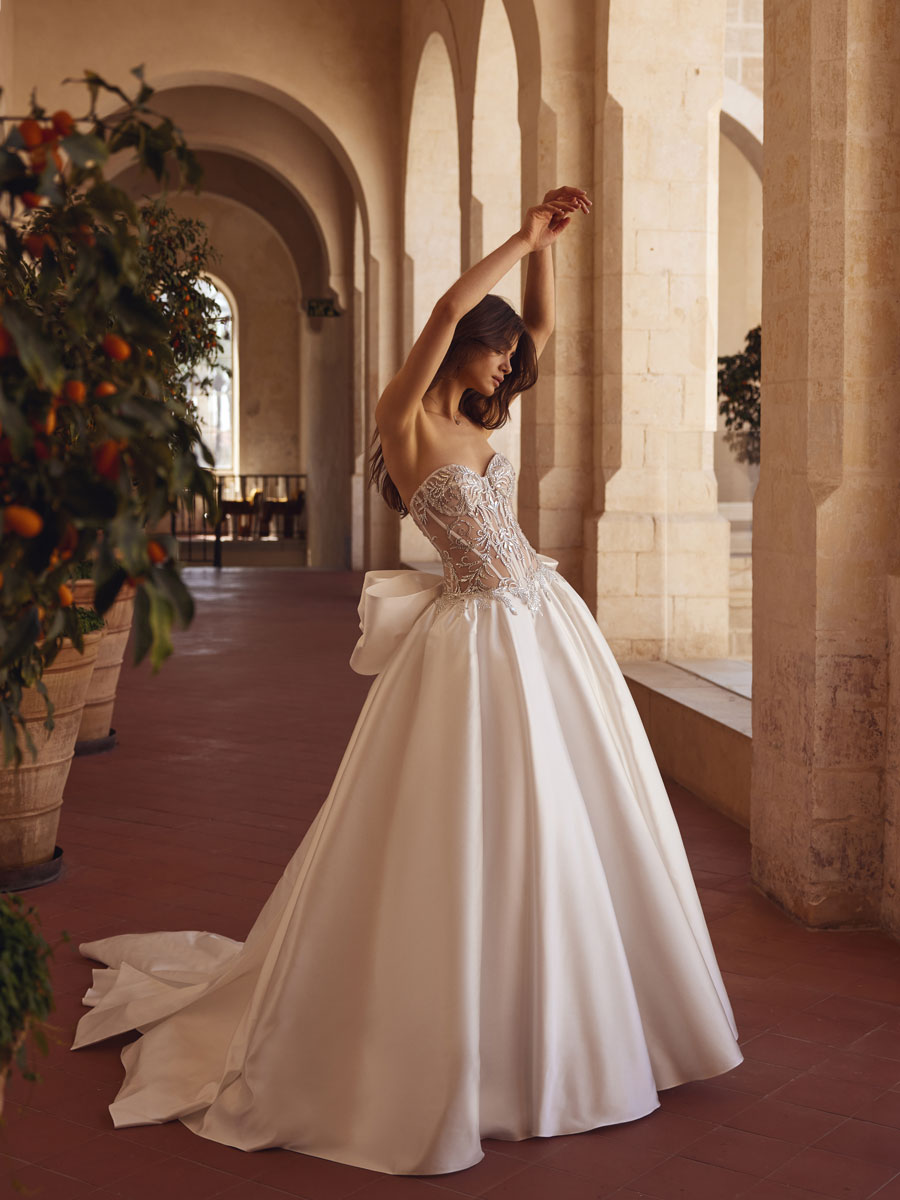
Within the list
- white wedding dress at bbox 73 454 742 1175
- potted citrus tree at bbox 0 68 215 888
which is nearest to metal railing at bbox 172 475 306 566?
white wedding dress at bbox 73 454 742 1175

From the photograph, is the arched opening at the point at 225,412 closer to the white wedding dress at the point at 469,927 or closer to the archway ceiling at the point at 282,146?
the archway ceiling at the point at 282,146

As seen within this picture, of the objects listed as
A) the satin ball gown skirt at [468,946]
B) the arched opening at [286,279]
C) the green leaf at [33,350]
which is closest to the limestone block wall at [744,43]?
the arched opening at [286,279]

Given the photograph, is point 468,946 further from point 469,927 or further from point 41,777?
point 41,777

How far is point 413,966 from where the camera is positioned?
8.05ft

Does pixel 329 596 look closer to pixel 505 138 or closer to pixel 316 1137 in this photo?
pixel 505 138

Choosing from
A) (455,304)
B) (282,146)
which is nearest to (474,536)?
(455,304)

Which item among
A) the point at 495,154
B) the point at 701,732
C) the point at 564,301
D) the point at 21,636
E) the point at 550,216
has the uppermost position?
the point at 495,154

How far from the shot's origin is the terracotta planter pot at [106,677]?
18.7 ft

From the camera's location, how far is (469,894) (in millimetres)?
2424

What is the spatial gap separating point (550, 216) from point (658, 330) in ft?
12.9

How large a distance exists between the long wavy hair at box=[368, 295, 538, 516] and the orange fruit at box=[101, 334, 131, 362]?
4.27ft

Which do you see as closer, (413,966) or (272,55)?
(413,966)

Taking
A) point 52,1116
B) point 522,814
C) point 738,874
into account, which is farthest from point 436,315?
point 738,874

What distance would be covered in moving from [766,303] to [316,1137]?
2.65m
